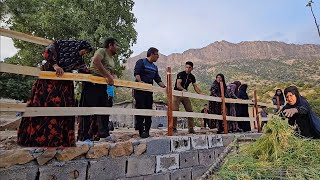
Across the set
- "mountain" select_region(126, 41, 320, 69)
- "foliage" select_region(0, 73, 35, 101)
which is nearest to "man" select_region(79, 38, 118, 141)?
"foliage" select_region(0, 73, 35, 101)

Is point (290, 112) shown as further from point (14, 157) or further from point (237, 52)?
point (237, 52)

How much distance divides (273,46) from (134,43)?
93.5 metres

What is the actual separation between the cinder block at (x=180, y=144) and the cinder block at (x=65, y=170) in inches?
59.2

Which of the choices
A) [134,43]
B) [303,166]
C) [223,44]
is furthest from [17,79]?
[223,44]

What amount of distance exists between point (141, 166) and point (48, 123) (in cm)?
127

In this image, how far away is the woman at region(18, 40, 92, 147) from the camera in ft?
10.6

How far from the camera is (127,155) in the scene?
3723mm

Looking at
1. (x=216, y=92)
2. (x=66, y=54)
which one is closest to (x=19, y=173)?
(x=66, y=54)

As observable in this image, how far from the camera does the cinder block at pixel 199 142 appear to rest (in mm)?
4830

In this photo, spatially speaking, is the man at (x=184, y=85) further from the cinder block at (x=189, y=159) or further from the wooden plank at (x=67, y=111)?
the wooden plank at (x=67, y=111)

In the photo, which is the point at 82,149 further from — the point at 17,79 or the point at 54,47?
the point at 17,79

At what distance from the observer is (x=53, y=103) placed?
3359mm

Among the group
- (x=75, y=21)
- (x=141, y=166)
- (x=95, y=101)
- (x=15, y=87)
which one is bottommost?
(x=141, y=166)

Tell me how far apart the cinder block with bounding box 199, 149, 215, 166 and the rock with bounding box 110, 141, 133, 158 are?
5.29 ft
